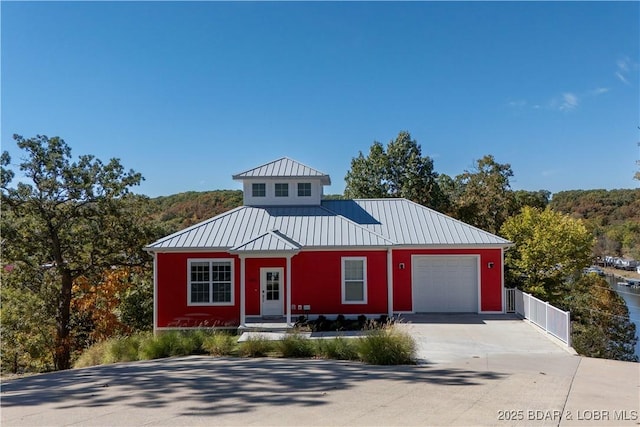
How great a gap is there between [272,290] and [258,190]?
519 cm

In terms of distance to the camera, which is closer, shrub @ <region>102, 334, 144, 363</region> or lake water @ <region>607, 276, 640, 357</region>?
shrub @ <region>102, 334, 144, 363</region>

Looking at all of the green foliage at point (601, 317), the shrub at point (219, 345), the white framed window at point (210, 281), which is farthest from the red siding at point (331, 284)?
the green foliage at point (601, 317)

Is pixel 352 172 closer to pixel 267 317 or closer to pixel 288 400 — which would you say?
pixel 267 317

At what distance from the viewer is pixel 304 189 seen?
20.8 metres

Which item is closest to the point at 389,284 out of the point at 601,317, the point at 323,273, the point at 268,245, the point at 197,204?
the point at 323,273

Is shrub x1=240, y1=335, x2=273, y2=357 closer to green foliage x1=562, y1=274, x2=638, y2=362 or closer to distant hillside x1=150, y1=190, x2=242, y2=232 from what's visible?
green foliage x1=562, y1=274, x2=638, y2=362

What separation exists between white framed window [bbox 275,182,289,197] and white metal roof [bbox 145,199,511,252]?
0.61 meters

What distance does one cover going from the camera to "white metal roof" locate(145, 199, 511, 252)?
17047mm

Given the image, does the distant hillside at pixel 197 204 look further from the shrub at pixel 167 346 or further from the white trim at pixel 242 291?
the shrub at pixel 167 346

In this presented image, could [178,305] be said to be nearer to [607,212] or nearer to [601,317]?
[601,317]

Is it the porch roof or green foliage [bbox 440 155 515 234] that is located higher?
green foliage [bbox 440 155 515 234]

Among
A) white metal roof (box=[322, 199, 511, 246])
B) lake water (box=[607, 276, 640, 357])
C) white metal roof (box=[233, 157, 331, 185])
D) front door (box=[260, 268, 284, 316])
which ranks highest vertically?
white metal roof (box=[233, 157, 331, 185])

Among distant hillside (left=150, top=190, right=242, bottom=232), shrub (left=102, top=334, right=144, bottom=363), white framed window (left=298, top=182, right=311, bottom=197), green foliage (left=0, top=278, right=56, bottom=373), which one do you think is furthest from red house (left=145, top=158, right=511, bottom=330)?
distant hillside (left=150, top=190, right=242, bottom=232)

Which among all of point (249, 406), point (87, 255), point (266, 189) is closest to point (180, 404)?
point (249, 406)
